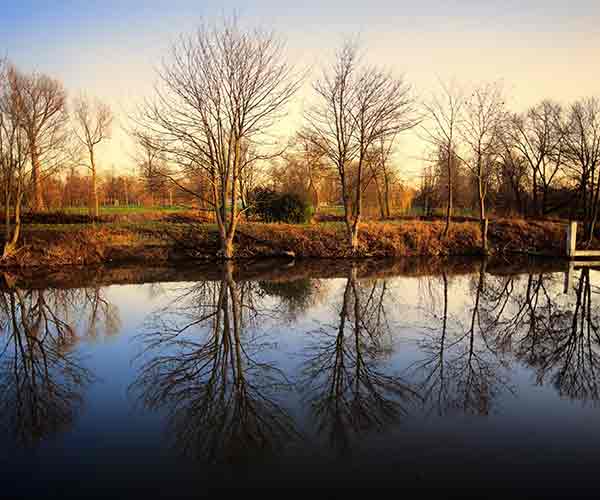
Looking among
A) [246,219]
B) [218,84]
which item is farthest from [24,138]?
[246,219]

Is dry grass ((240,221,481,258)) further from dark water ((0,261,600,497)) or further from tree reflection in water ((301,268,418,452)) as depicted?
tree reflection in water ((301,268,418,452))

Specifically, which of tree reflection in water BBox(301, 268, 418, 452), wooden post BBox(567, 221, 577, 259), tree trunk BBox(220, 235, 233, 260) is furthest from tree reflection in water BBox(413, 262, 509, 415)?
wooden post BBox(567, 221, 577, 259)

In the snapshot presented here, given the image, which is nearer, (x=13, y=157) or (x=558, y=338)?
(x=558, y=338)

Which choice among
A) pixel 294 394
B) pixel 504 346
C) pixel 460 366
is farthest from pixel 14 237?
pixel 504 346

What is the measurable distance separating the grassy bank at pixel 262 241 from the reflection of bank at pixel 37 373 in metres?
8.09

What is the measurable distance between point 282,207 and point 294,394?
18343mm

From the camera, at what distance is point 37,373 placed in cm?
606

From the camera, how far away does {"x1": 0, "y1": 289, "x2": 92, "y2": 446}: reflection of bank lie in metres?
Answer: 4.61

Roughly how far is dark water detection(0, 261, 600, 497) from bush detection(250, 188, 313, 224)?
502 inches

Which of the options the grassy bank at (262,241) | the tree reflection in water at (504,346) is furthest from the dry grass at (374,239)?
the tree reflection in water at (504,346)

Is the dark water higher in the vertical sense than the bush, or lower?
lower

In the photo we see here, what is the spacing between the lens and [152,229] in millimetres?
19344

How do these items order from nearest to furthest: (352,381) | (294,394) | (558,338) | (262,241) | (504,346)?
(294,394), (352,381), (504,346), (558,338), (262,241)

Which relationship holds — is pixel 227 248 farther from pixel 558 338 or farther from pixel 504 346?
pixel 558 338
